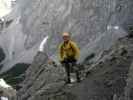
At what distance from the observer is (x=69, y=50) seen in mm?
15594

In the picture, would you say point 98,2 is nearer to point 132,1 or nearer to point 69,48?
point 132,1

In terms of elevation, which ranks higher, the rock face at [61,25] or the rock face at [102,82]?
the rock face at [102,82]

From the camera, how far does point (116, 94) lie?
14.0 metres

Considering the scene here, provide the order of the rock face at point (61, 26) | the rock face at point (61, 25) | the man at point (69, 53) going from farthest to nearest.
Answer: the rock face at point (61, 25) → the rock face at point (61, 26) → the man at point (69, 53)

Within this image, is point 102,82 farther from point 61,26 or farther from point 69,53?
point 61,26

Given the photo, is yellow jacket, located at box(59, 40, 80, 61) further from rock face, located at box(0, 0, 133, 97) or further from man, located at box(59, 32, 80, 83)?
rock face, located at box(0, 0, 133, 97)

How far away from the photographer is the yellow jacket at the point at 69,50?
15.5m

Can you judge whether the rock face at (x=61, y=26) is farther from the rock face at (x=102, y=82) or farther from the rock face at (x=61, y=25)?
the rock face at (x=102, y=82)

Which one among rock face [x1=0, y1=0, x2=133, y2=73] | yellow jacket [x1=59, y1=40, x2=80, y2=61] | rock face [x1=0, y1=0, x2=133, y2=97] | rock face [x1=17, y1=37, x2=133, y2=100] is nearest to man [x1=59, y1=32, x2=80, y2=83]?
yellow jacket [x1=59, y1=40, x2=80, y2=61]

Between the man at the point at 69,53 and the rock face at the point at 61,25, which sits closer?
the man at the point at 69,53

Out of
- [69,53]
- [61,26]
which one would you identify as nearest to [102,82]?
[69,53]

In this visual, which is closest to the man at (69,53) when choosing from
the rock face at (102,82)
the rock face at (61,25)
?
the rock face at (102,82)

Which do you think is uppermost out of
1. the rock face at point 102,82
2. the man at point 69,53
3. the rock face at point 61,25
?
the man at point 69,53

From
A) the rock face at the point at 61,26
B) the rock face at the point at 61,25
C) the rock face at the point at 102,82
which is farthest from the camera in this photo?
the rock face at the point at 61,25
